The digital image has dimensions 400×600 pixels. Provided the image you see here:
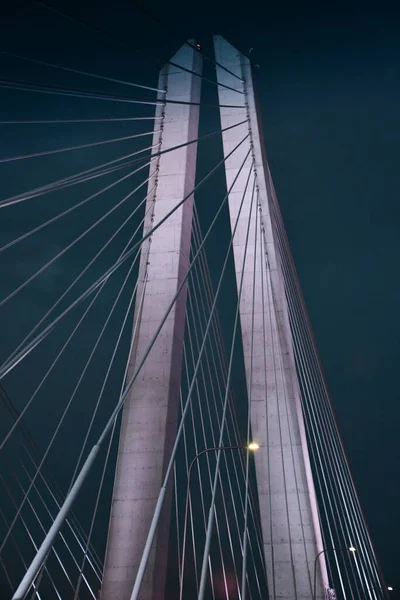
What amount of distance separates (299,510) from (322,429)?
4001mm

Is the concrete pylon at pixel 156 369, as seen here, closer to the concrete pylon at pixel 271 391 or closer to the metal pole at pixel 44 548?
the concrete pylon at pixel 271 391

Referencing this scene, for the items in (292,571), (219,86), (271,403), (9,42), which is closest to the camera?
(292,571)

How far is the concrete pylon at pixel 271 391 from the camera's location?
16.1 metres

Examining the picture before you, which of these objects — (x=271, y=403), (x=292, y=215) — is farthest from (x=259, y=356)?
(x=292, y=215)

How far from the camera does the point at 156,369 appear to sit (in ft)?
41.9

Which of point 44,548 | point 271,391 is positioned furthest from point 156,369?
point 44,548

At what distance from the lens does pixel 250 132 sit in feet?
58.5

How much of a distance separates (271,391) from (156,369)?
5375mm

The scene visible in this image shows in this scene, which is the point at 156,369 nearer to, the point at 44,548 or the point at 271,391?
the point at 271,391

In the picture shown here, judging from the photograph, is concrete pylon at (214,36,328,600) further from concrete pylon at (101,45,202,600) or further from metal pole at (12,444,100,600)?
metal pole at (12,444,100,600)

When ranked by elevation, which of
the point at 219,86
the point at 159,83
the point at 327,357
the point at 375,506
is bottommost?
the point at 159,83

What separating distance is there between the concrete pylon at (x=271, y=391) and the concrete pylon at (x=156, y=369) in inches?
95.2

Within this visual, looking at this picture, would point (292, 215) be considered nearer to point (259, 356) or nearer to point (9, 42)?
point (9, 42)

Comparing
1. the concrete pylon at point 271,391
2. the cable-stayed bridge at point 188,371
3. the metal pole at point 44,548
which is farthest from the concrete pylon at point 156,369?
the metal pole at point 44,548
